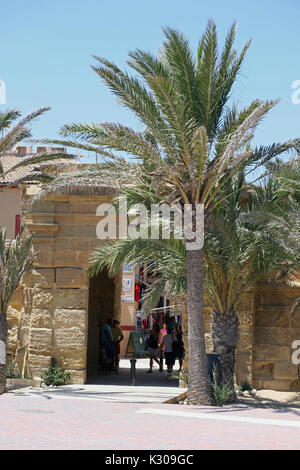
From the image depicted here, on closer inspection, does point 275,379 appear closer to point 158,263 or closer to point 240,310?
point 240,310

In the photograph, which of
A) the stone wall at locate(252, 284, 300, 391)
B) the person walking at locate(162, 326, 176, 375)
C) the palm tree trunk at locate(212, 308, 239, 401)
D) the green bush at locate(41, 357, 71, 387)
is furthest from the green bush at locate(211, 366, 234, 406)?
the person walking at locate(162, 326, 176, 375)

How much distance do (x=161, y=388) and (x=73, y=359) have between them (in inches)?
88.1

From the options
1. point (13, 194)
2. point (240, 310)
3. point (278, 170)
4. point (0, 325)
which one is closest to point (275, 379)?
point (240, 310)

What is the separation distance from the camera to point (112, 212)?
16.4 metres

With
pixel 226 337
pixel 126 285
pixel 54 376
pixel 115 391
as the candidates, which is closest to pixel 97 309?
pixel 54 376

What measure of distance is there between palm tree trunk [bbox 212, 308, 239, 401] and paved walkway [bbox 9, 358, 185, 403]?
1268 millimetres

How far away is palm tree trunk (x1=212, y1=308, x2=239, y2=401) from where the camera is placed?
1493 centimetres

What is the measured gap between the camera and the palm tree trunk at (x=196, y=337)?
44.8 feet

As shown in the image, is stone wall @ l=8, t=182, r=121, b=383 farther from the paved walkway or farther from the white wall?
the white wall

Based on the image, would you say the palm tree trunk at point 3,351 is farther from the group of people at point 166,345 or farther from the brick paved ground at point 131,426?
the group of people at point 166,345

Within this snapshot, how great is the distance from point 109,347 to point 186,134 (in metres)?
8.04

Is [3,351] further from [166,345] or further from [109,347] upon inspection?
[166,345]

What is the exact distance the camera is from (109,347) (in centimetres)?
1917

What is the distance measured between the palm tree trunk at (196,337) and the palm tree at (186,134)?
2cm
